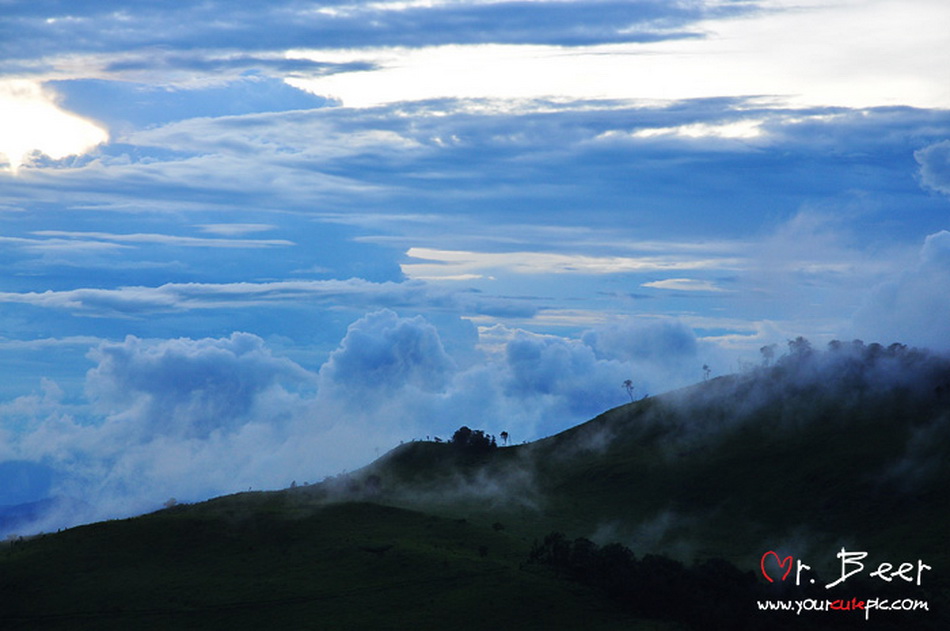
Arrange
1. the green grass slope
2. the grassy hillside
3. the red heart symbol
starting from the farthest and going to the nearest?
the red heart symbol < the grassy hillside < the green grass slope

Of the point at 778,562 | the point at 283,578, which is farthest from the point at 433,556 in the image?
the point at 778,562

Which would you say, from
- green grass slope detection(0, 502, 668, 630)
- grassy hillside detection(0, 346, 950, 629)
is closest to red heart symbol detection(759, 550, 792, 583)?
grassy hillside detection(0, 346, 950, 629)

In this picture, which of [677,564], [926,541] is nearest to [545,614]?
[677,564]

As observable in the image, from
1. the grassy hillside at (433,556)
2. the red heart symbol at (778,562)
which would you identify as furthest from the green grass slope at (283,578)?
the red heart symbol at (778,562)

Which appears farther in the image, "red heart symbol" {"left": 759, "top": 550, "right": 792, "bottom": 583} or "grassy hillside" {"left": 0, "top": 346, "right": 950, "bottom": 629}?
"red heart symbol" {"left": 759, "top": 550, "right": 792, "bottom": 583}

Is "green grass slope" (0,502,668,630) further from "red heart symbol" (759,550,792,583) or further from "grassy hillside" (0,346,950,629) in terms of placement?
"red heart symbol" (759,550,792,583)

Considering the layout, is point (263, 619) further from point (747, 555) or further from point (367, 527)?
point (747, 555)

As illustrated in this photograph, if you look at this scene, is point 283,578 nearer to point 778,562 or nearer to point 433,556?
point 433,556

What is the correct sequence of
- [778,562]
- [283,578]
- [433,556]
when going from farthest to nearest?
[778,562] < [433,556] < [283,578]

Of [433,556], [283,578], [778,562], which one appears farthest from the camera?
[778,562]

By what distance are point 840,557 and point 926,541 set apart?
14.1 m

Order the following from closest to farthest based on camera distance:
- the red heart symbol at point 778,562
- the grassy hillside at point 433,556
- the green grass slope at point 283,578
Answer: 1. the green grass slope at point 283,578
2. the grassy hillside at point 433,556
3. the red heart symbol at point 778,562

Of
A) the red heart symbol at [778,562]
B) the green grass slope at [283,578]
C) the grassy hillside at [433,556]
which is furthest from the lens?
the red heart symbol at [778,562]

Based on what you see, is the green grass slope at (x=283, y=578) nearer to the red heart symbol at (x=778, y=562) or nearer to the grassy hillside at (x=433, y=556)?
the grassy hillside at (x=433, y=556)
